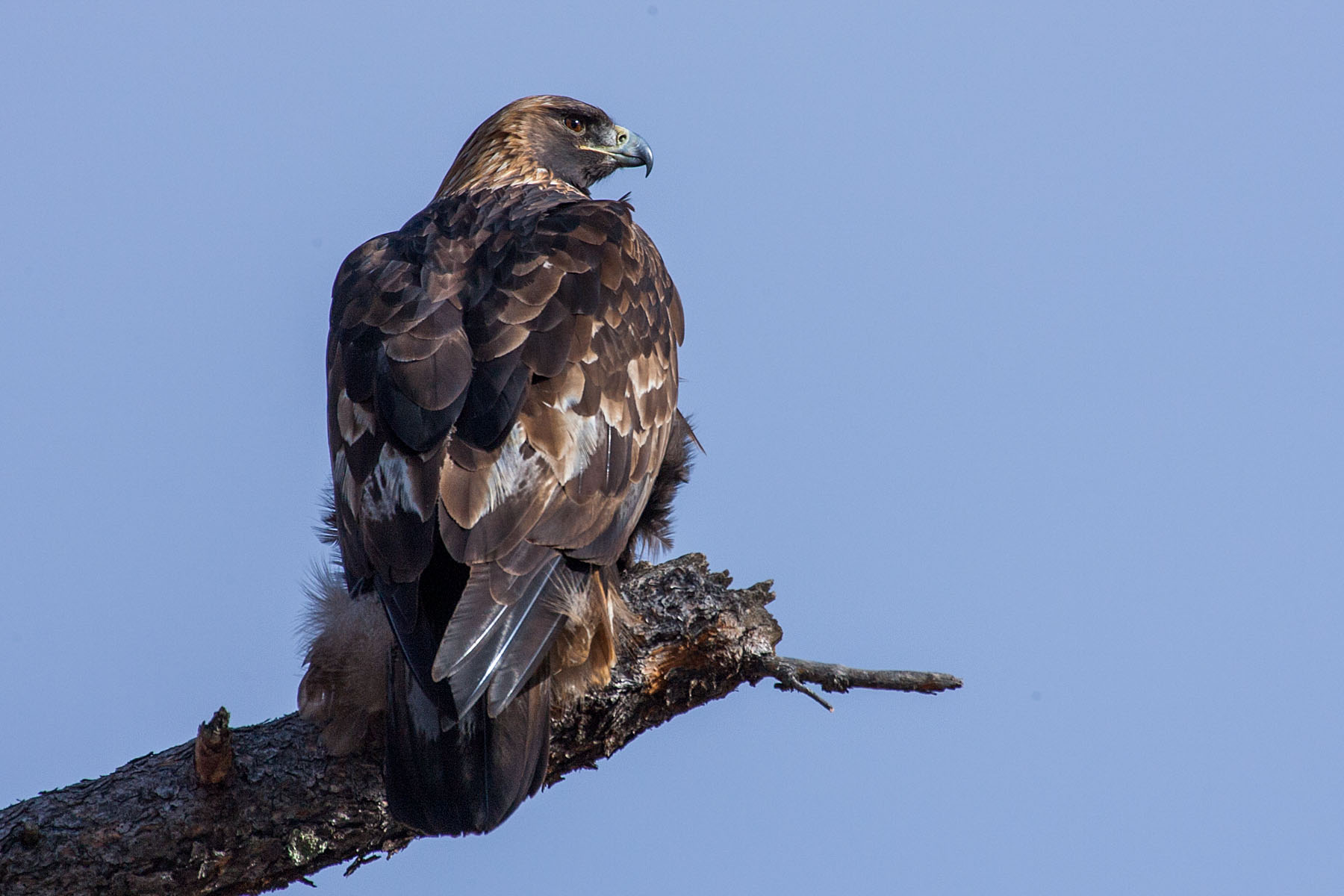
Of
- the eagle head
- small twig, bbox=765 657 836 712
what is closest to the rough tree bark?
small twig, bbox=765 657 836 712

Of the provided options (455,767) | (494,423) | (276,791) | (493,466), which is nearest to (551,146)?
(494,423)

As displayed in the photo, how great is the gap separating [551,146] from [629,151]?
1.37ft

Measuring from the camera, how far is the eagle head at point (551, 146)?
685 centimetres

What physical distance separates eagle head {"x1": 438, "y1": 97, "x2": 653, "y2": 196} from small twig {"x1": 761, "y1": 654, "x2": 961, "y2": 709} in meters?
3.44

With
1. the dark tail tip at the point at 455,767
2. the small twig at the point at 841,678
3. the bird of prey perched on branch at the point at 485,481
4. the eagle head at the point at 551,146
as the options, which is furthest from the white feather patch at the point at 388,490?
the eagle head at the point at 551,146

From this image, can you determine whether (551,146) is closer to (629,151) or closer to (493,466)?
(629,151)

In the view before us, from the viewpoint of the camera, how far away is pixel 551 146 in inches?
274

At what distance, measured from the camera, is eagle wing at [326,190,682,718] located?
348 centimetres

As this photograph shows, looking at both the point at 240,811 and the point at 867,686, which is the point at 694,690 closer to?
the point at 867,686

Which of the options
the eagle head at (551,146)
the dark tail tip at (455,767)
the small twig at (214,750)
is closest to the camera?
the dark tail tip at (455,767)

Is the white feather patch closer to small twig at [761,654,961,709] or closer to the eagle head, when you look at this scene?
small twig at [761,654,961,709]

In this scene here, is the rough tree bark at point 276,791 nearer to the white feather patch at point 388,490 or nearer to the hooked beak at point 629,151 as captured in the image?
the white feather patch at point 388,490

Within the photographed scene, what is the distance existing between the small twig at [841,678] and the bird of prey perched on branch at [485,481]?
550 millimetres

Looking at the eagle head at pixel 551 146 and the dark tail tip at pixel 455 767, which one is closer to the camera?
the dark tail tip at pixel 455 767
